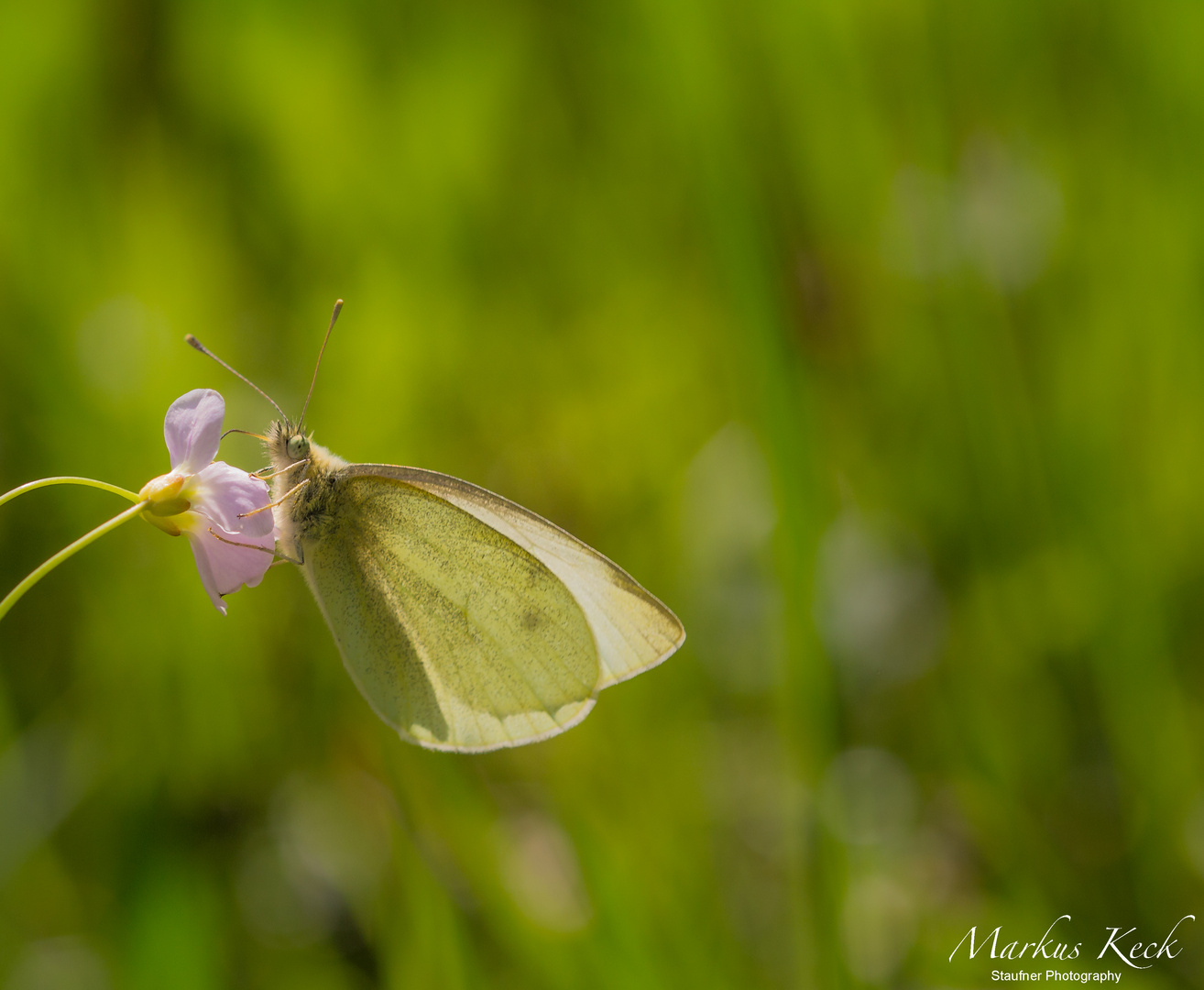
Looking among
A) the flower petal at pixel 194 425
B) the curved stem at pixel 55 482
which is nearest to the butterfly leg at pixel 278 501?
the flower petal at pixel 194 425

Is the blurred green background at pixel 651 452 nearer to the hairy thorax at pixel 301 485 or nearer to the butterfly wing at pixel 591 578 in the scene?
the butterfly wing at pixel 591 578

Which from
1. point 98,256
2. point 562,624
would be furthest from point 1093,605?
point 98,256

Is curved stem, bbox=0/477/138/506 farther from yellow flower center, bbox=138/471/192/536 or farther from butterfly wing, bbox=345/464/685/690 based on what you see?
butterfly wing, bbox=345/464/685/690

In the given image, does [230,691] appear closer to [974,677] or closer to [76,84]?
[974,677]

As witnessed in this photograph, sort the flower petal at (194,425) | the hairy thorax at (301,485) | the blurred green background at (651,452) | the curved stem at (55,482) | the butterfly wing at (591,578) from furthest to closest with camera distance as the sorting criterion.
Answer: the blurred green background at (651,452)
the hairy thorax at (301,485)
the butterfly wing at (591,578)
the flower petal at (194,425)
the curved stem at (55,482)

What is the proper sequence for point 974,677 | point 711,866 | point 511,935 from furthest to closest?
point 974,677 → point 711,866 → point 511,935

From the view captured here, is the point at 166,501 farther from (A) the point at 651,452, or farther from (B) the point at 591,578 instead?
(A) the point at 651,452
